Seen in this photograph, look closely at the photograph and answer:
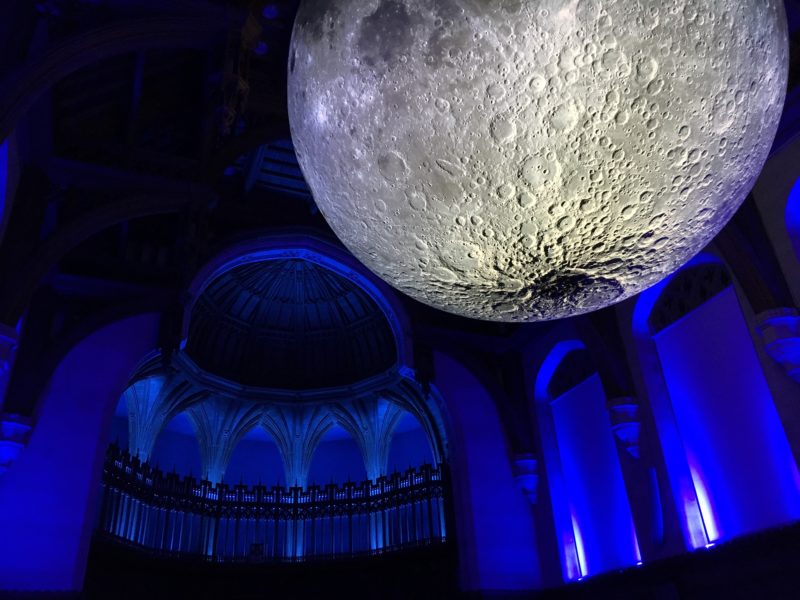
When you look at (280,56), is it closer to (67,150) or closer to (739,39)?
(67,150)

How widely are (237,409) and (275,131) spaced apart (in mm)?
7051

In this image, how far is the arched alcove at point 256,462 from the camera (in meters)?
12.7

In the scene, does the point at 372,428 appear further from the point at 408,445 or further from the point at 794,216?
the point at 794,216

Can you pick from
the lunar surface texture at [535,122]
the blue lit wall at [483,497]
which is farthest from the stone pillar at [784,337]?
the blue lit wall at [483,497]

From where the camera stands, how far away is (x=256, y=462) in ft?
42.7

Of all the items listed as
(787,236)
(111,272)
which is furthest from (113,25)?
(787,236)

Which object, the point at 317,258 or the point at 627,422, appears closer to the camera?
the point at 627,422

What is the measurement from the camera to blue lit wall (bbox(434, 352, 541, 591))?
8.86m

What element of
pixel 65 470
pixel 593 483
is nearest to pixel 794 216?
pixel 593 483

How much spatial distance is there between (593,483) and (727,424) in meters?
2.66

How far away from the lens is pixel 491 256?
1.52 m

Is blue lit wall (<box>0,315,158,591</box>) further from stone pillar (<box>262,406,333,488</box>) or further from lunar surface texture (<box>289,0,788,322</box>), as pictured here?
lunar surface texture (<box>289,0,788,322</box>)

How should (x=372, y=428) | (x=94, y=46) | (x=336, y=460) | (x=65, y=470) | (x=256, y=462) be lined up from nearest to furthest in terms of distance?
(x=94, y=46), (x=65, y=470), (x=372, y=428), (x=256, y=462), (x=336, y=460)

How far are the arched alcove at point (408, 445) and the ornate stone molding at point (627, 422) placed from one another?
5.80 meters
